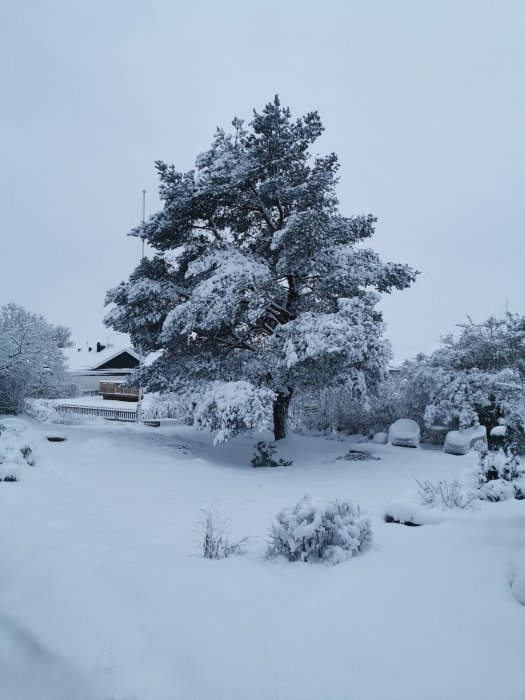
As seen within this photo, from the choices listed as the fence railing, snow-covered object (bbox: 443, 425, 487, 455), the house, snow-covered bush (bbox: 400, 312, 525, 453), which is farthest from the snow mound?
the house

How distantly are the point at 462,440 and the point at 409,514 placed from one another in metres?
7.99

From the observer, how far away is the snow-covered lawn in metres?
2.19

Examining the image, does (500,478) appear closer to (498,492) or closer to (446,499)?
(498,492)

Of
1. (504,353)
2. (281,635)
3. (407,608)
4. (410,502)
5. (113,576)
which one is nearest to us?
(281,635)

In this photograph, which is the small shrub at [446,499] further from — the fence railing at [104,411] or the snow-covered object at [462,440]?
the fence railing at [104,411]

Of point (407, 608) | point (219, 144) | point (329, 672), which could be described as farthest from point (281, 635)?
point (219, 144)

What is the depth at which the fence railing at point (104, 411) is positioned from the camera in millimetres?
22516

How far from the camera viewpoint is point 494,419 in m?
9.51

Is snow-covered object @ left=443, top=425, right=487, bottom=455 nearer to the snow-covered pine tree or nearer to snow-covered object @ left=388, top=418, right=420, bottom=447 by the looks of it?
snow-covered object @ left=388, top=418, right=420, bottom=447

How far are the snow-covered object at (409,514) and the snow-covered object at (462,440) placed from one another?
761 centimetres

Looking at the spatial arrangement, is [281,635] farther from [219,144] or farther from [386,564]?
[219,144]

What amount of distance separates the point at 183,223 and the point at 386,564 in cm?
1066

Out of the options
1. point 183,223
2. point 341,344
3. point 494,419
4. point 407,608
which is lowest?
point 407,608

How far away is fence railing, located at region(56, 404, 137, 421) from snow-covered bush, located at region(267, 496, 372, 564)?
783 inches
